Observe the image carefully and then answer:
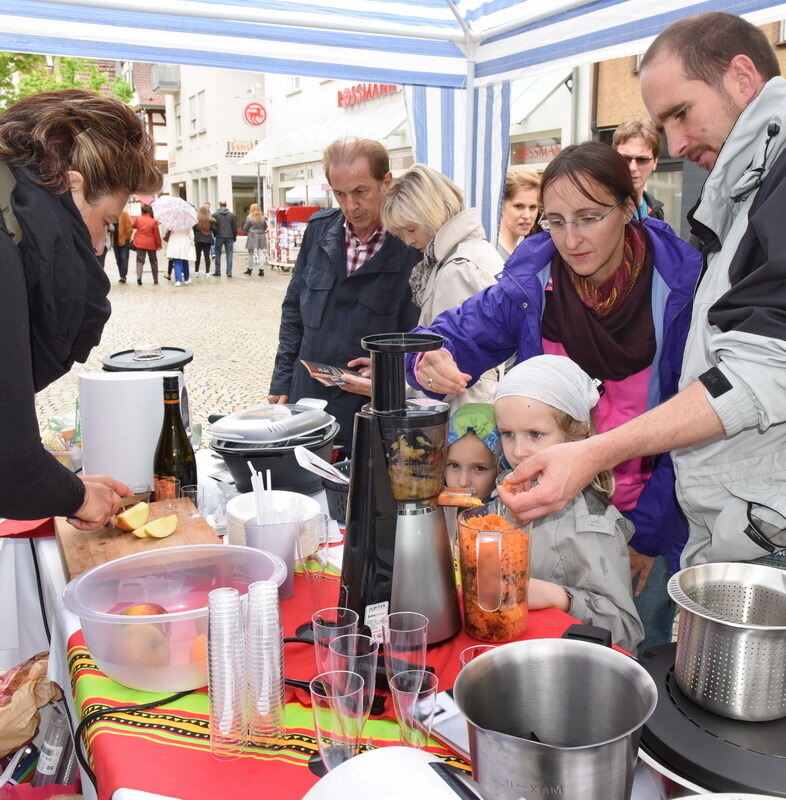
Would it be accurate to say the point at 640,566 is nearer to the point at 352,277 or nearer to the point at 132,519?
the point at 132,519

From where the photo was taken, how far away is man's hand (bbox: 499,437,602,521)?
1.45 m

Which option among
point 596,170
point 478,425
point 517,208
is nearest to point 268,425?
point 478,425

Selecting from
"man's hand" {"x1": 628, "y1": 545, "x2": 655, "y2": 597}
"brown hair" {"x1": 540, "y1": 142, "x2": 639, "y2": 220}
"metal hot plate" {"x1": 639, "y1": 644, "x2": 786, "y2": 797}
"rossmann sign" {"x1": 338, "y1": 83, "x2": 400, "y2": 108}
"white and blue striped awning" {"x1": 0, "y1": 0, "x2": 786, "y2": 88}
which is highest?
"rossmann sign" {"x1": 338, "y1": 83, "x2": 400, "y2": 108}

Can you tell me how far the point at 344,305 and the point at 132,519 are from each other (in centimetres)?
181

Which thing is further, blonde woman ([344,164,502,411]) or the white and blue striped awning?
the white and blue striped awning

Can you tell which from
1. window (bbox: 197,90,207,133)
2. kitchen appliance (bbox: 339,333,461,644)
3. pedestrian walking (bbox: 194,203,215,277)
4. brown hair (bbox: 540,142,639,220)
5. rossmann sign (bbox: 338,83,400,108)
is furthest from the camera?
window (bbox: 197,90,207,133)

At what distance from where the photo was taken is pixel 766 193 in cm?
157

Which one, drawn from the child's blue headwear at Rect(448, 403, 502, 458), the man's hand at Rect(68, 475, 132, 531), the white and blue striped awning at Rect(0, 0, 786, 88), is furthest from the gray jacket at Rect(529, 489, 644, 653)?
the white and blue striped awning at Rect(0, 0, 786, 88)

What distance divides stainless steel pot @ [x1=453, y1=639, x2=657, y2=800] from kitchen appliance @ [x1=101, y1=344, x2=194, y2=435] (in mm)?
1571

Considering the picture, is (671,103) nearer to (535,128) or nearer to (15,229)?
(15,229)

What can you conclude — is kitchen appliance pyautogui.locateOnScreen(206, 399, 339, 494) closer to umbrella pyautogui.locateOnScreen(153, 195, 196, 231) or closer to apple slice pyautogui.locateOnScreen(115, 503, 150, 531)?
apple slice pyautogui.locateOnScreen(115, 503, 150, 531)

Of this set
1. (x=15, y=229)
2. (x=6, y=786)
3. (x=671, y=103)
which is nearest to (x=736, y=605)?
(x=671, y=103)

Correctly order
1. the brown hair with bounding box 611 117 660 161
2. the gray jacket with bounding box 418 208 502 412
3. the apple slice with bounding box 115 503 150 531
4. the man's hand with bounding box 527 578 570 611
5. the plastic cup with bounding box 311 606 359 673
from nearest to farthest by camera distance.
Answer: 1. the plastic cup with bounding box 311 606 359 673
2. the man's hand with bounding box 527 578 570 611
3. the apple slice with bounding box 115 503 150 531
4. the gray jacket with bounding box 418 208 502 412
5. the brown hair with bounding box 611 117 660 161

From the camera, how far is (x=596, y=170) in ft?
7.00
